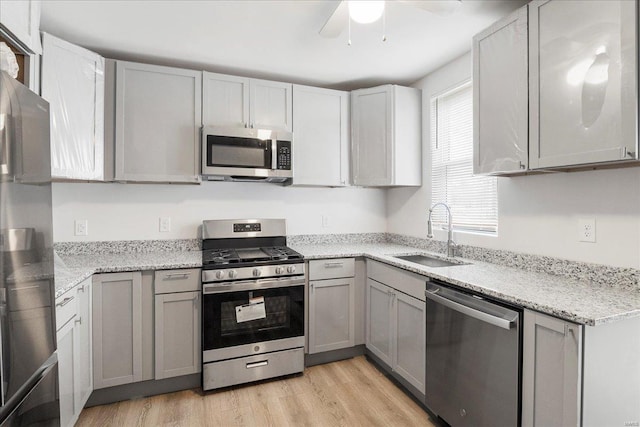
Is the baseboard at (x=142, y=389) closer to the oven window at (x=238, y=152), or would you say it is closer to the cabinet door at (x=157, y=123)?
the cabinet door at (x=157, y=123)

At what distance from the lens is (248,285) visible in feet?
7.93

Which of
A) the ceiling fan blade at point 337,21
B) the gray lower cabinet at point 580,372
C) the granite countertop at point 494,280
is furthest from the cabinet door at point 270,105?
the gray lower cabinet at point 580,372

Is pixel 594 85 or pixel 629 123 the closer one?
pixel 629 123

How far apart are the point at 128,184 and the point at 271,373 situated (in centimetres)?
189

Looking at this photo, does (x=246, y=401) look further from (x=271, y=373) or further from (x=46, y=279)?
(x=46, y=279)

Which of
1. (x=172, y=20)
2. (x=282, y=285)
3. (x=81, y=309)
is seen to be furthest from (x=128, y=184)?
(x=282, y=285)

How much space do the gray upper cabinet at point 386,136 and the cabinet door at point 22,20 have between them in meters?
2.29

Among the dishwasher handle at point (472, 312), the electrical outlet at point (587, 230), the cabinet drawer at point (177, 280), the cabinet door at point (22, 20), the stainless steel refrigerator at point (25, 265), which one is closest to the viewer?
the stainless steel refrigerator at point (25, 265)

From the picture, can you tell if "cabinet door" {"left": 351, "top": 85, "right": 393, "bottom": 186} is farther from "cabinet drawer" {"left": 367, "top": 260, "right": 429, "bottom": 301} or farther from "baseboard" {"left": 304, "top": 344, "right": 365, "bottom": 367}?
"baseboard" {"left": 304, "top": 344, "right": 365, "bottom": 367}

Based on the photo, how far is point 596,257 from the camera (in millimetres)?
1726

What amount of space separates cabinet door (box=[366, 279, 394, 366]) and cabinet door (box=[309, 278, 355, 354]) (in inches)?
5.7

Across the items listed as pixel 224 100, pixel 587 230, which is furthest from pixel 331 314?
pixel 224 100

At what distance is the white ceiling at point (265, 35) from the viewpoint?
193 centimetres

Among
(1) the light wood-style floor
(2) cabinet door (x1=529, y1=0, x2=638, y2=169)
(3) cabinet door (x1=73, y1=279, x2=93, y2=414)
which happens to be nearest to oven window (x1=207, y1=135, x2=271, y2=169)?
(3) cabinet door (x1=73, y1=279, x2=93, y2=414)
